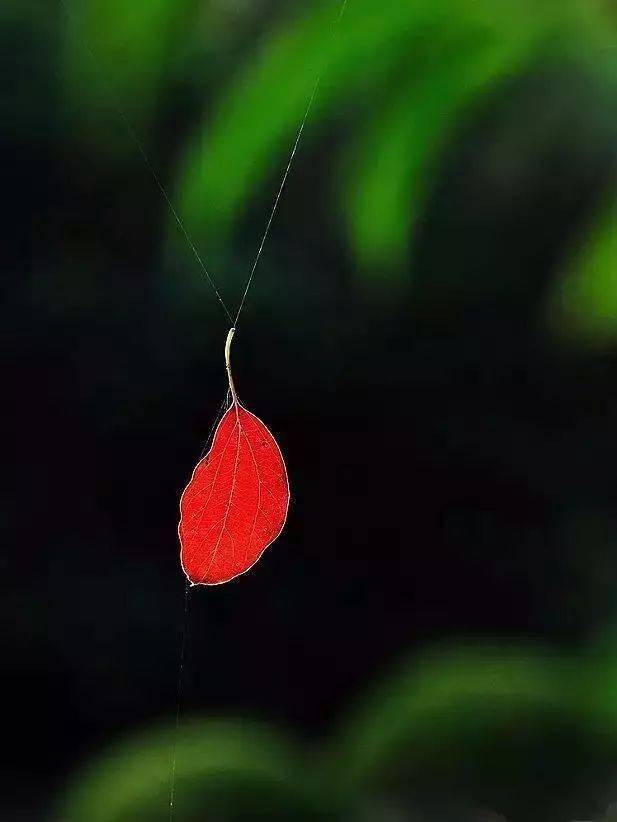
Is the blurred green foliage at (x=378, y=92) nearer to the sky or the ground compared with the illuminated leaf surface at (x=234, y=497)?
nearer to the sky

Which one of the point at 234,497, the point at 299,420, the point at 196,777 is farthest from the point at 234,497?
the point at 196,777

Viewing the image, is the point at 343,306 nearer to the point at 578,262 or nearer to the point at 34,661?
the point at 578,262

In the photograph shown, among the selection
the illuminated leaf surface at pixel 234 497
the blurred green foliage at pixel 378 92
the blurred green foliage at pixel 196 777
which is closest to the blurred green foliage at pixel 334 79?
the blurred green foliage at pixel 378 92

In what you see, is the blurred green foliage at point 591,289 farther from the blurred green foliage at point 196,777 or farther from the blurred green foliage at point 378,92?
the blurred green foliage at point 196,777

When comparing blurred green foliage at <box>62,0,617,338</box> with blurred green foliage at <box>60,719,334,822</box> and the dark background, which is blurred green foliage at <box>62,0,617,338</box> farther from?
blurred green foliage at <box>60,719,334,822</box>

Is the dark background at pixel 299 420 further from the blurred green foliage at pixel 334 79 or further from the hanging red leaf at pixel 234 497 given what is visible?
the hanging red leaf at pixel 234 497

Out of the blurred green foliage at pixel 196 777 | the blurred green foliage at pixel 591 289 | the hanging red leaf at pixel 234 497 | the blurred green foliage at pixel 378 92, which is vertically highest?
the blurred green foliage at pixel 378 92

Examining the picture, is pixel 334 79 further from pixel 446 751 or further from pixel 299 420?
pixel 446 751

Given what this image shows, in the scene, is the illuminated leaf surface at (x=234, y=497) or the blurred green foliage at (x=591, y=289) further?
the blurred green foliage at (x=591, y=289)
